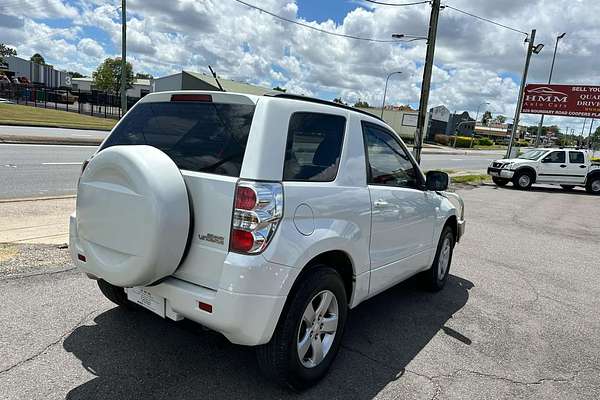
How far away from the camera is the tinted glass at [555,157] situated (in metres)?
18.9

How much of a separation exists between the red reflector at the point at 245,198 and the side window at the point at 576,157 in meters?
20.4

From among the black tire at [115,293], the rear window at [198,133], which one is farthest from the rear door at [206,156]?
the black tire at [115,293]

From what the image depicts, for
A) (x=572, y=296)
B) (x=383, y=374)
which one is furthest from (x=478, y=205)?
(x=383, y=374)

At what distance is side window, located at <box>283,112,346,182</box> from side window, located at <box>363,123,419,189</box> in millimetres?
380

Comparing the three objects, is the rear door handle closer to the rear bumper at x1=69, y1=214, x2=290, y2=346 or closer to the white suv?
the white suv

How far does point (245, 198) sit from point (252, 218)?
0.39ft

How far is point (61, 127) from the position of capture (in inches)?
934

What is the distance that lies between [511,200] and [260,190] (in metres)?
14.0

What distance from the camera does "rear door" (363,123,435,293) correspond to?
3484mm

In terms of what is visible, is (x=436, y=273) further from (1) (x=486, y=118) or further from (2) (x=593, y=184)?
(1) (x=486, y=118)

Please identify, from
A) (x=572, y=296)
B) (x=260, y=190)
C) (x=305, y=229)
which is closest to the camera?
(x=260, y=190)

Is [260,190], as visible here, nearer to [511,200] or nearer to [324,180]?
[324,180]

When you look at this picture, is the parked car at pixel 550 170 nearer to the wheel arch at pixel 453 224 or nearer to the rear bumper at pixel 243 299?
the wheel arch at pixel 453 224

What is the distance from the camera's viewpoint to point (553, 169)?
1880 centimetres
